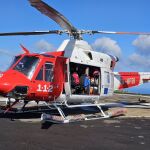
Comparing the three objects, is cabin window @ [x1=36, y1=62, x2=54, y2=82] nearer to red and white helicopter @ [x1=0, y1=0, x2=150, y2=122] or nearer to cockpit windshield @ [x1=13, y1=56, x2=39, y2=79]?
red and white helicopter @ [x1=0, y1=0, x2=150, y2=122]

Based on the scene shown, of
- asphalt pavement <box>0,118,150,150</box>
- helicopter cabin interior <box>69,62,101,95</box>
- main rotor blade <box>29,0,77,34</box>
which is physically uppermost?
main rotor blade <box>29,0,77,34</box>

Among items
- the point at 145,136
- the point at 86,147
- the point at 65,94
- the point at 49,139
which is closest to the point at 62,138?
the point at 49,139

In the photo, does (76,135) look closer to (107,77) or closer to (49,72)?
(49,72)

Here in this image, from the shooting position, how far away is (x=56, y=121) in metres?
14.1

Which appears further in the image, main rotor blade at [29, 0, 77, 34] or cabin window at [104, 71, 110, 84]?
cabin window at [104, 71, 110, 84]

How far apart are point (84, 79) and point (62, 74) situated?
141 cm

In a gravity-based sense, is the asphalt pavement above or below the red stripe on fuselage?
below

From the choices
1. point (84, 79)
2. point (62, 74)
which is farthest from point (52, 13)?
point (84, 79)

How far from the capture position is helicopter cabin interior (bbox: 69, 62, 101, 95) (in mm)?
16547

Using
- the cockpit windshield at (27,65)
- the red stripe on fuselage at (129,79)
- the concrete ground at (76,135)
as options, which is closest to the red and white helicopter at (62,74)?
the cockpit windshield at (27,65)

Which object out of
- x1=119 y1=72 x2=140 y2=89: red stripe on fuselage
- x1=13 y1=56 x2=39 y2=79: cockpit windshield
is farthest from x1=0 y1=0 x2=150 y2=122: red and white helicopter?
x1=119 y1=72 x2=140 y2=89: red stripe on fuselage

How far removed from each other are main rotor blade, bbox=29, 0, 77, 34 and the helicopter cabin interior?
6.75 feet

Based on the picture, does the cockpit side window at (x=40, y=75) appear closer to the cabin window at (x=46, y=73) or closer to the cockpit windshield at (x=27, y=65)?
the cabin window at (x=46, y=73)

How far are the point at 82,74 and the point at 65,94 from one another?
1736 millimetres
